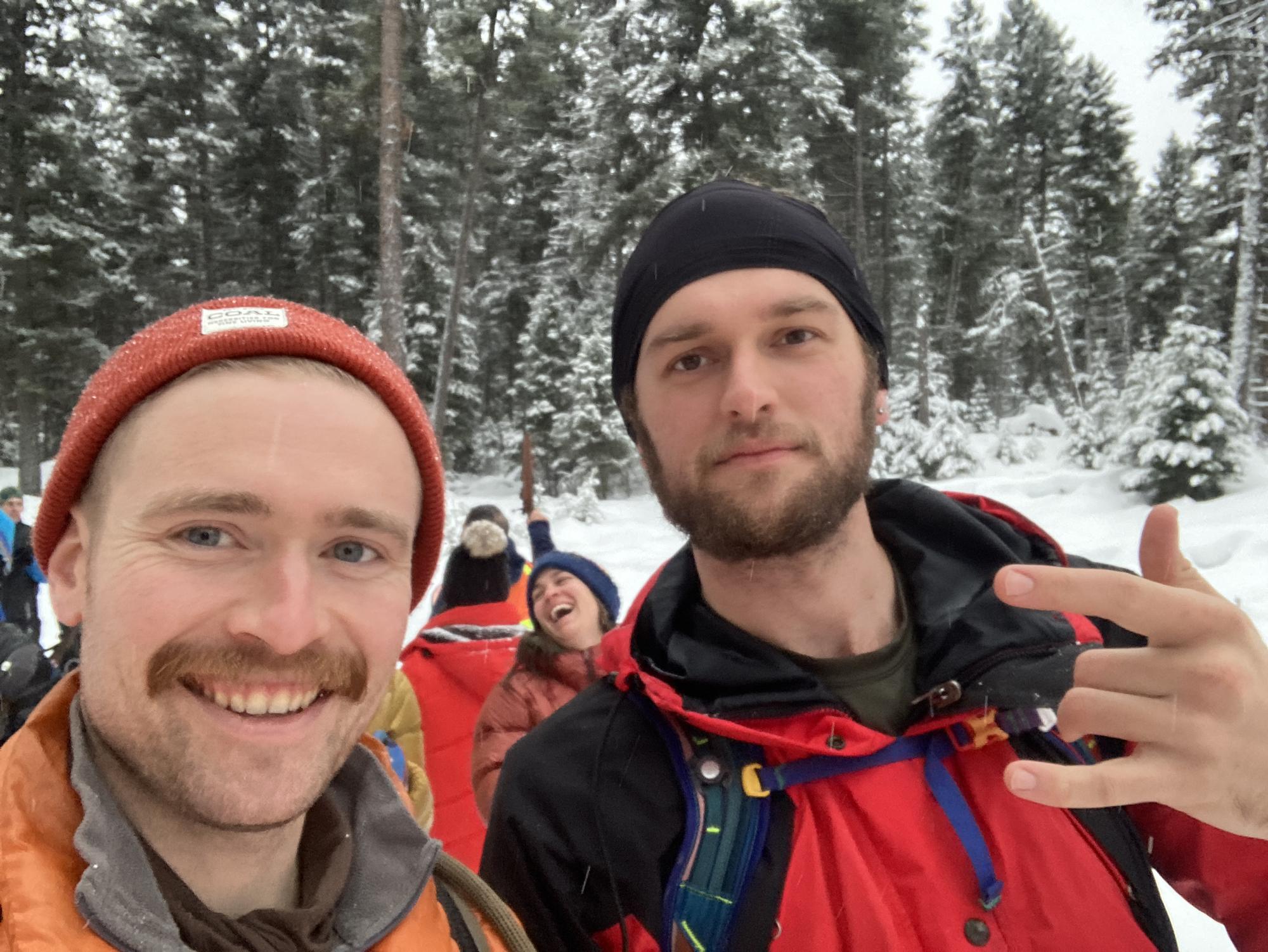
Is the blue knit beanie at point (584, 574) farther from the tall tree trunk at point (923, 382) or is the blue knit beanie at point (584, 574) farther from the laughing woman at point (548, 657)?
the tall tree trunk at point (923, 382)

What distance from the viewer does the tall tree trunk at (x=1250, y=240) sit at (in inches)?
607

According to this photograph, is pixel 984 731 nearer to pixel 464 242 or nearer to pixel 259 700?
pixel 259 700

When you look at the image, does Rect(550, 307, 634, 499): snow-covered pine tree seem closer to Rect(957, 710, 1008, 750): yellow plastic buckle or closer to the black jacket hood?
the black jacket hood

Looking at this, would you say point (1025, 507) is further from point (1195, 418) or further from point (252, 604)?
point (252, 604)

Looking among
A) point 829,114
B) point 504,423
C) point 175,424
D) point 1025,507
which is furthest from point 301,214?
point 175,424

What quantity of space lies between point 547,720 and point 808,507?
89 cm

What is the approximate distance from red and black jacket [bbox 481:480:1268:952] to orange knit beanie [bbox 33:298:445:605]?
88 cm

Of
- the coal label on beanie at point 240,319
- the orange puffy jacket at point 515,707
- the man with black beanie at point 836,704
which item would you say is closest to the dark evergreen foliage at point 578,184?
the orange puffy jacket at point 515,707

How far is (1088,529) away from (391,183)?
45.8 ft

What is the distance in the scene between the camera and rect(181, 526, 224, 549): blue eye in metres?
1.48

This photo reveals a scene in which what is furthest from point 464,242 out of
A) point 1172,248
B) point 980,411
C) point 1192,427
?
point 1172,248

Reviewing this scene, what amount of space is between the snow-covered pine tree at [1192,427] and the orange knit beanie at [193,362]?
14056 mm

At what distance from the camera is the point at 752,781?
1693 millimetres

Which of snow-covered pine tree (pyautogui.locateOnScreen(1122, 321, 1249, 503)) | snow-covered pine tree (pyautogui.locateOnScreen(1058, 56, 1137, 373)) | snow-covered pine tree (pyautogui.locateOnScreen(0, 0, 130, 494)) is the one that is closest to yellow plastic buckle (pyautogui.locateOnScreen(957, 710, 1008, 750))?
snow-covered pine tree (pyautogui.locateOnScreen(1122, 321, 1249, 503))
